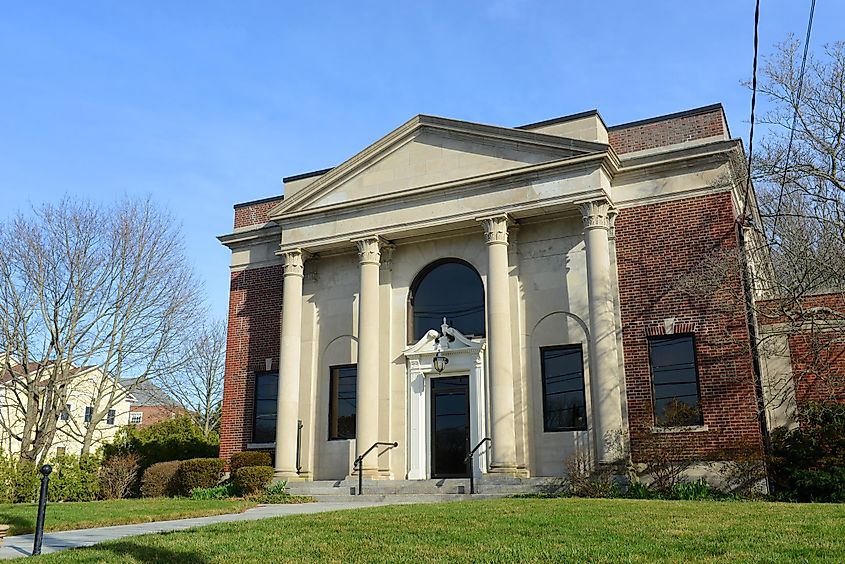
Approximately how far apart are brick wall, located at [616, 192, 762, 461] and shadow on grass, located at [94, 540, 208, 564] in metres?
12.4

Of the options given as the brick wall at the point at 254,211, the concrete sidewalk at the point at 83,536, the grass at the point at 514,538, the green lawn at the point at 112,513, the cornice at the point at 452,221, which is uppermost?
the brick wall at the point at 254,211

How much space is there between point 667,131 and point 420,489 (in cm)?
1106

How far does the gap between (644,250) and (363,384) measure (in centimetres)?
816

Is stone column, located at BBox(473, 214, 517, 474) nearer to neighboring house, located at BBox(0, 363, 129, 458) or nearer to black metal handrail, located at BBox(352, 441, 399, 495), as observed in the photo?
black metal handrail, located at BBox(352, 441, 399, 495)

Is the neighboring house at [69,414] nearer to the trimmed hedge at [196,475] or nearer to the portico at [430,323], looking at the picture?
the trimmed hedge at [196,475]

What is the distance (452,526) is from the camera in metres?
10.0

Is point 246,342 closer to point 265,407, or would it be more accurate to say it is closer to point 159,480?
point 265,407

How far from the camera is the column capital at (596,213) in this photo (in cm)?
1922

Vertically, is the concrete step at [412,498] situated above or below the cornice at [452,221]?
below

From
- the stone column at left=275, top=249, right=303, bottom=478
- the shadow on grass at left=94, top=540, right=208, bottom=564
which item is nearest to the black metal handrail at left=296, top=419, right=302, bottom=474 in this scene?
the stone column at left=275, top=249, right=303, bottom=478

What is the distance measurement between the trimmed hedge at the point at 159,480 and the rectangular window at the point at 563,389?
10.8 metres

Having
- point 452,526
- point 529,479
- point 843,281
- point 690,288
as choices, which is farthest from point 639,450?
point 452,526

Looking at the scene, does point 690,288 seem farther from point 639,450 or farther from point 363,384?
point 363,384

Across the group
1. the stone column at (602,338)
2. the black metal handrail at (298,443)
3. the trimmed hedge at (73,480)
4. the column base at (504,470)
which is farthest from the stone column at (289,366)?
the stone column at (602,338)
